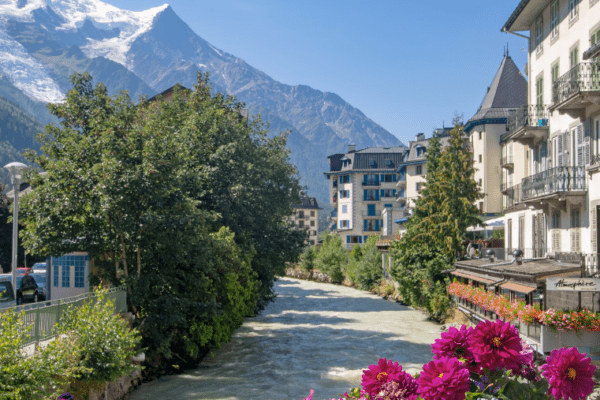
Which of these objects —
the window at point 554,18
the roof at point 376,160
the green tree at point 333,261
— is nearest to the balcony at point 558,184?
the window at point 554,18

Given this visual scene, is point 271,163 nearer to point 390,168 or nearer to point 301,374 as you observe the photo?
point 301,374

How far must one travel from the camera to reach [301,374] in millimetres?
23828

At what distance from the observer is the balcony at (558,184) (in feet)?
76.8

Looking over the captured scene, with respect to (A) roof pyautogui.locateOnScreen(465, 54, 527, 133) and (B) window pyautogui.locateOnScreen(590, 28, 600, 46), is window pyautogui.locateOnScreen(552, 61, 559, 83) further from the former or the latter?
(A) roof pyautogui.locateOnScreen(465, 54, 527, 133)

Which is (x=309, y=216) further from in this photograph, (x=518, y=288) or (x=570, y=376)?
(x=570, y=376)

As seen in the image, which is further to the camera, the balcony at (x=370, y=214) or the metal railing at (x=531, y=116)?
the balcony at (x=370, y=214)

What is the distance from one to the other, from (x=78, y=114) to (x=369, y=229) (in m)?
86.7

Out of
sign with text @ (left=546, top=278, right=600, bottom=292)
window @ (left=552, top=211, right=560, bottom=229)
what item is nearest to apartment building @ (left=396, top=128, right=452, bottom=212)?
window @ (left=552, top=211, right=560, bottom=229)

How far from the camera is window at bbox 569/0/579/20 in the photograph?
24.6 m

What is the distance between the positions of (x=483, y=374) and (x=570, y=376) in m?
0.72

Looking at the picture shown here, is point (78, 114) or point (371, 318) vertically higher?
point (78, 114)

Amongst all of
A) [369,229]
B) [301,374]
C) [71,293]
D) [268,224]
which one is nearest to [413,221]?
[268,224]

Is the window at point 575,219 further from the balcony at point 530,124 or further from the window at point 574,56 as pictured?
the window at point 574,56

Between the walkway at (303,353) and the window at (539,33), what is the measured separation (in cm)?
1600
